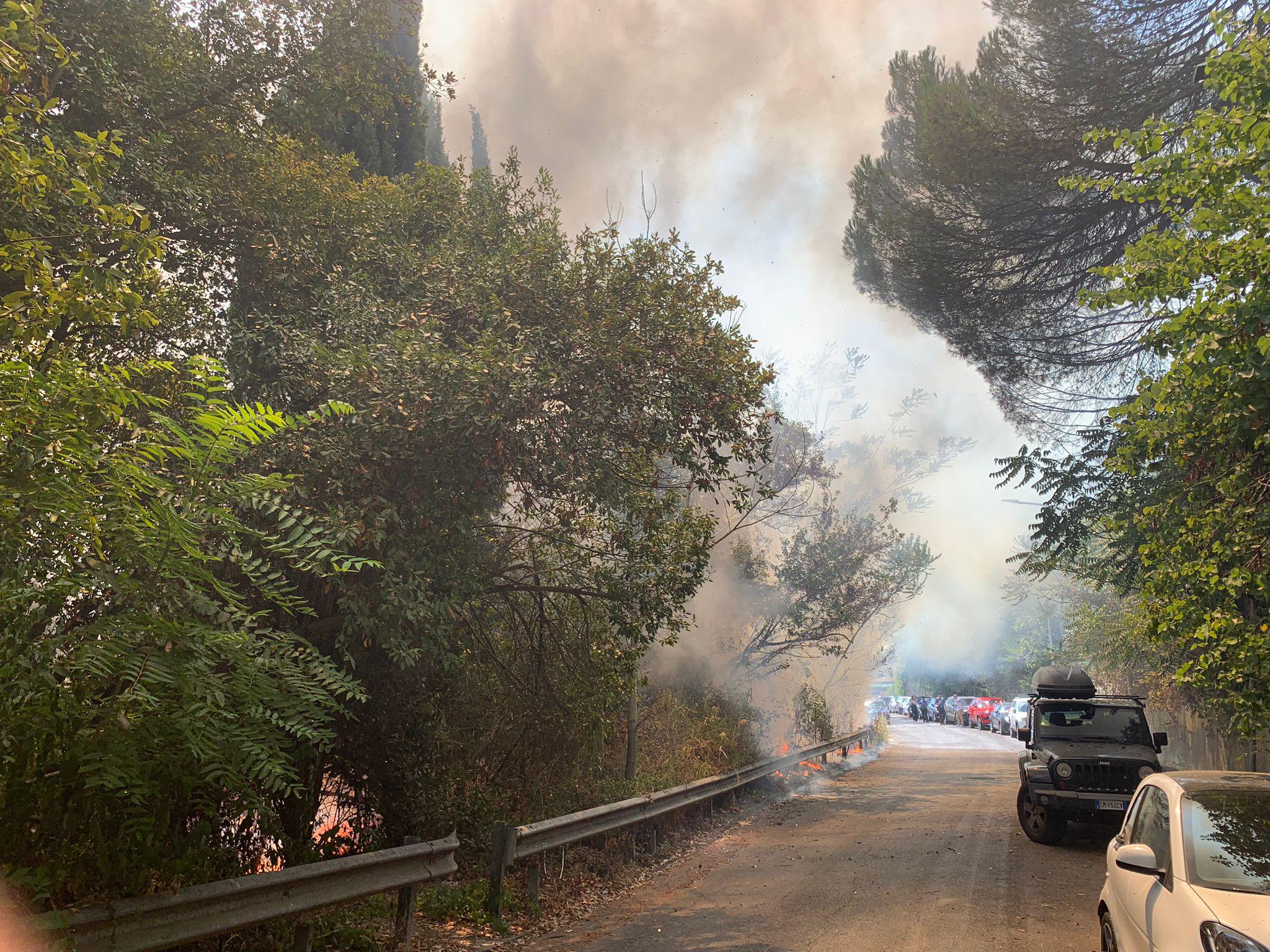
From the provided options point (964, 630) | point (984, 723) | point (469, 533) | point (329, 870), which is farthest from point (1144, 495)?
point (964, 630)

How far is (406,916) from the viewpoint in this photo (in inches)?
275

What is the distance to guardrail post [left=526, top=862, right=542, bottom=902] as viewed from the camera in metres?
8.76

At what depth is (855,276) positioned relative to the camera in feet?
67.9

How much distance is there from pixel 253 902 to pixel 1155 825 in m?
5.47

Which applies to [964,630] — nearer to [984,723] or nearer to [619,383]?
[984,723]

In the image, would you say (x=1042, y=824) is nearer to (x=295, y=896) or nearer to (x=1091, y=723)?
(x=1091, y=723)

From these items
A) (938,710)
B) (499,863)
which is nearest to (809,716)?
(499,863)

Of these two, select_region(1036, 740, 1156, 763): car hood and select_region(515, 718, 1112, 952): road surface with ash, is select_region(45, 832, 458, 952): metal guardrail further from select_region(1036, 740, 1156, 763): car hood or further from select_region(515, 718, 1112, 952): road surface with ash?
select_region(1036, 740, 1156, 763): car hood

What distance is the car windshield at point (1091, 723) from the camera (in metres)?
13.4

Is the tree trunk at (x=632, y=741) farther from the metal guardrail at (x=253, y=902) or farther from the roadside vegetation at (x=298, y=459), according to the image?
the metal guardrail at (x=253, y=902)

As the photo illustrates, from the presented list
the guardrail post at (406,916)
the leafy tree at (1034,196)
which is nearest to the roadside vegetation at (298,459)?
the guardrail post at (406,916)

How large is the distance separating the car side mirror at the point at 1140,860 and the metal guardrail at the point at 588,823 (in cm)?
480

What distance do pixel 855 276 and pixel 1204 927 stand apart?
58.0 ft

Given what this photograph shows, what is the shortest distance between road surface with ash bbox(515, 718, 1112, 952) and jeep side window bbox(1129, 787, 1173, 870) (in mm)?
1590
